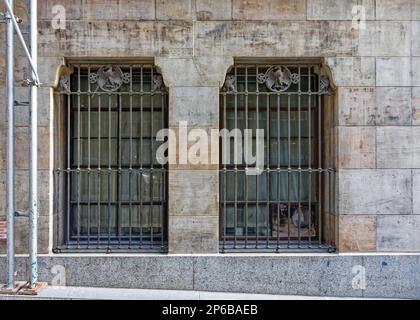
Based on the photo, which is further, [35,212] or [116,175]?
[116,175]

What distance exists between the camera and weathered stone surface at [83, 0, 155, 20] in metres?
8.02

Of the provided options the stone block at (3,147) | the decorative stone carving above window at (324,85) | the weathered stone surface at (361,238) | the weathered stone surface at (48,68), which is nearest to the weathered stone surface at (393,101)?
the decorative stone carving above window at (324,85)

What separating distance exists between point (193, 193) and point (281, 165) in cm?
168

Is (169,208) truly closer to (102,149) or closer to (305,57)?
(102,149)

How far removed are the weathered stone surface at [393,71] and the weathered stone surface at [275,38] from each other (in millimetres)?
530

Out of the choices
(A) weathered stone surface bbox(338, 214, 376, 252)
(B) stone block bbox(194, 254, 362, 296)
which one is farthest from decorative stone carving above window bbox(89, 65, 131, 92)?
(A) weathered stone surface bbox(338, 214, 376, 252)

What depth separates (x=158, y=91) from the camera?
8.27 m

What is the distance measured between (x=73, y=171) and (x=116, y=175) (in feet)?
2.40

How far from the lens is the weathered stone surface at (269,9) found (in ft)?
26.5

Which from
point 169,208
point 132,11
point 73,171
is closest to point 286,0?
point 132,11

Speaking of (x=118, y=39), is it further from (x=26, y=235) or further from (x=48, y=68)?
(x=26, y=235)

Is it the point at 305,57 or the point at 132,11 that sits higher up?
the point at 132,11

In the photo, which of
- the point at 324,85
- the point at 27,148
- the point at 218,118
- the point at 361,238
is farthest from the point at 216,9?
the point at 361,238

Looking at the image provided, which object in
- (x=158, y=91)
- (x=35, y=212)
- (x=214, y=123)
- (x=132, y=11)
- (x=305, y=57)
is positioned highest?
(x=132, y=11)
